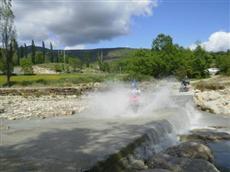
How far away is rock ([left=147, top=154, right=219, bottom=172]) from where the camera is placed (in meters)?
12.6

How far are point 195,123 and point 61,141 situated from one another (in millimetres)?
15295

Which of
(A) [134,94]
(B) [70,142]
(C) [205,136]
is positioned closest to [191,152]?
(B) [70,142]

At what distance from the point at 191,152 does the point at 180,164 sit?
2430 millimetres

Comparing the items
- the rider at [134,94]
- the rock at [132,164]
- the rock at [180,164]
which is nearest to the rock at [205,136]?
the rider at [134,94]

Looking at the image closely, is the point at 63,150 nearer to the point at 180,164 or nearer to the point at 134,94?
the point at 180,164

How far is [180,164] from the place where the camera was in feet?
42.3

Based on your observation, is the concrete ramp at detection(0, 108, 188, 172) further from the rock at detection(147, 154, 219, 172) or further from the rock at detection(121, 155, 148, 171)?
the rock at detection(147, 154, 219, 172)

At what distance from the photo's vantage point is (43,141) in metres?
14.4

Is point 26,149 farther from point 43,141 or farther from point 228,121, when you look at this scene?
point 228,121

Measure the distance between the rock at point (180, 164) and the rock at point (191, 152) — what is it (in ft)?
5.05

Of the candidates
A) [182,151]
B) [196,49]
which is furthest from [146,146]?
[196,49]

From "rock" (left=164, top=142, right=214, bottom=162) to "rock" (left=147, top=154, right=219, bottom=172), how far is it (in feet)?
5.05

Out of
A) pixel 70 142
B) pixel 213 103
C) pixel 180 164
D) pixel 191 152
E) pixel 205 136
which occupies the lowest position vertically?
pixel 213 103

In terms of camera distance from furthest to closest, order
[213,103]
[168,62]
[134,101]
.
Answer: [168,62] < [213,103] < [134,101]
